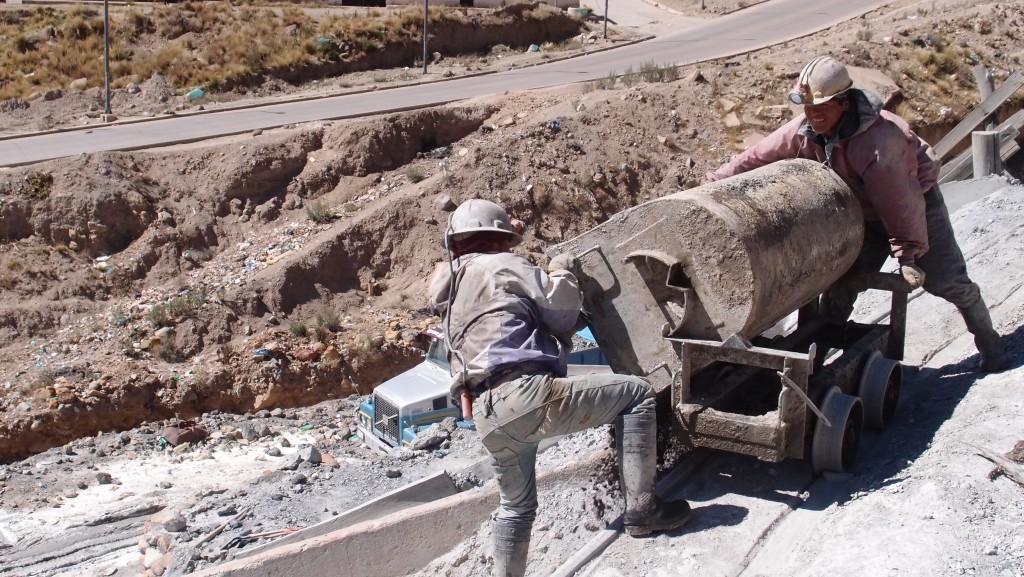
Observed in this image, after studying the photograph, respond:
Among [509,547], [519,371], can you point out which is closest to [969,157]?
[519,371]

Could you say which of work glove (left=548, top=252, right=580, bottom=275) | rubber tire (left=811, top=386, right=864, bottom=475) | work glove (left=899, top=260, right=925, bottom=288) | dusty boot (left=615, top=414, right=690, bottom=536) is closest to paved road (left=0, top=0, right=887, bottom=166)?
work glove (left=548, top=252, right=580, bottom=275)

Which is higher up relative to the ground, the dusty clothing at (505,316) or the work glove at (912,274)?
the dusty clothing at (505,316)

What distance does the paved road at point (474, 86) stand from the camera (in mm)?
20406

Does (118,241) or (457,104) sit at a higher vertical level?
(457,104)

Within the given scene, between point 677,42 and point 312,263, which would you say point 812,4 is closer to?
point 677,42

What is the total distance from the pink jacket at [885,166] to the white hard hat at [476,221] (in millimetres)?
2601

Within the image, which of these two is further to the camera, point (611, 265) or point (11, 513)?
point (11, 513)

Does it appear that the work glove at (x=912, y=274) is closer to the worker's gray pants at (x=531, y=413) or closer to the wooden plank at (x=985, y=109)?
the worker's gray pants at (x=531, y=413)

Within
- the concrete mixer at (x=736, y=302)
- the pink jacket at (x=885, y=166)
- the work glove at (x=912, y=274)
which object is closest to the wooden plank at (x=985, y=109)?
the pink jacket at (x=885, y=166)

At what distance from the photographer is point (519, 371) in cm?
465

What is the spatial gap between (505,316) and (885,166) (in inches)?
115

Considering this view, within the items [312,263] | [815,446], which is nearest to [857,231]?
[815,446]

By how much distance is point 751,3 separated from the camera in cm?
4397

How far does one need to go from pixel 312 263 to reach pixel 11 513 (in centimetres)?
652
